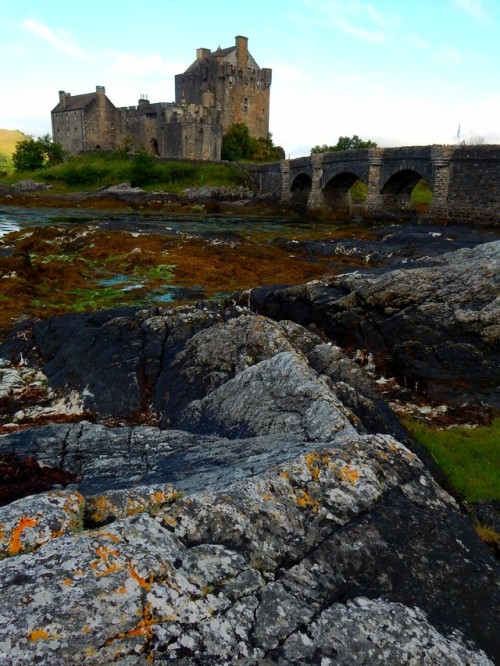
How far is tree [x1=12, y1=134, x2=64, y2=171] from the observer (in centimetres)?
9612

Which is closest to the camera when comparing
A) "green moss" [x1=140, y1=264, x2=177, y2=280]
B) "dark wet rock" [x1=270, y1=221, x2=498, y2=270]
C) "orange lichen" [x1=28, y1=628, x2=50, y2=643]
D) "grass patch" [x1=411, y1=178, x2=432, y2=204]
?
"orange lichen" [x1=28, y1=628, x2=50, y2=643]

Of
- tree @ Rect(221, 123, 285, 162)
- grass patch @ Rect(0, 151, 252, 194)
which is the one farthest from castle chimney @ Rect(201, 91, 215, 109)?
grass patch @ Rect(0, 151, 252, 194)

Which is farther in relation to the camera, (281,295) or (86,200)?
(86,200)

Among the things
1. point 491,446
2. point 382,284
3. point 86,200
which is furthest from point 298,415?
point 86,200

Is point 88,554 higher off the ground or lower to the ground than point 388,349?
higher

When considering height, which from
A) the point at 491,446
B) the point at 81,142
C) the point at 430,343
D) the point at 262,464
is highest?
the point at 81,142

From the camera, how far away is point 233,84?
94.7 m

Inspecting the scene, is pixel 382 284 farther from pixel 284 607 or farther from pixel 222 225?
pixel 222 225

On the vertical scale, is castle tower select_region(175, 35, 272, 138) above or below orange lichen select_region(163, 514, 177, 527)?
above

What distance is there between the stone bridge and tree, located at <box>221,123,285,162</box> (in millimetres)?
19671

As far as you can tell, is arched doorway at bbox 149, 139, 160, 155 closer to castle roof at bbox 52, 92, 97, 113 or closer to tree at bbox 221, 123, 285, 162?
tree at bbox 221, 123, 285, 162

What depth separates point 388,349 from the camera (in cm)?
1316

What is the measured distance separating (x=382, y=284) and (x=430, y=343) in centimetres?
227

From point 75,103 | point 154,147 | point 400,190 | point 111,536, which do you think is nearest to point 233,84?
point 154,147
